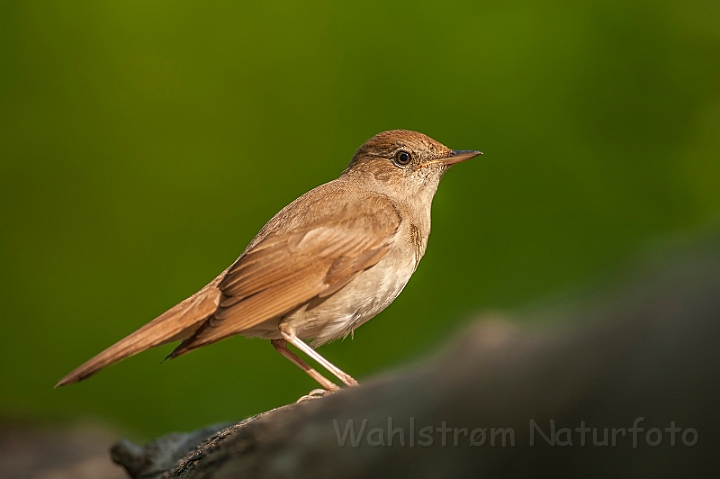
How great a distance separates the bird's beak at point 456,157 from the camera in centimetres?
482

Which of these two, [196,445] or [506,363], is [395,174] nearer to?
[196,445]

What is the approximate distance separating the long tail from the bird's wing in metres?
0.07

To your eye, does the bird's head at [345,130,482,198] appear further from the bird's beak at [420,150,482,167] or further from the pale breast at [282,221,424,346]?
the pale breast at [282,221,424,346]

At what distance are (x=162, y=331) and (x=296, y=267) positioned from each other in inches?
29.1

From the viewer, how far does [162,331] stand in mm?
3691

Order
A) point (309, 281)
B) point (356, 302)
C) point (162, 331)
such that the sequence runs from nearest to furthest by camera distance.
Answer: point (162, 331) → point (309, 281) → point (356, 302)

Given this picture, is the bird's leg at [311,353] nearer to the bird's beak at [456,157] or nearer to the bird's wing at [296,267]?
the bird's wing at [296,267]

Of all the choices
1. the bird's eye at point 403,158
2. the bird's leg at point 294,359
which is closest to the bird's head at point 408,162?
the bird's eye at point 403,158

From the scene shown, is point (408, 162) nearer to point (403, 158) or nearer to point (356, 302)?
point (403, 158)

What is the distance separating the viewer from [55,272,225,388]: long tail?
11.1 ft

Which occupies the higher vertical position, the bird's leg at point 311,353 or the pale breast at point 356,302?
the pale breast at point 356,302

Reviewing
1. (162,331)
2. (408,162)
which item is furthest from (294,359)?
(408,162)

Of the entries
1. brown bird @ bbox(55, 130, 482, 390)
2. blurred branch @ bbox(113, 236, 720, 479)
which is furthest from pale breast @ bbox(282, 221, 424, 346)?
blurred branch @ bbox(113, 236, 720, 479)

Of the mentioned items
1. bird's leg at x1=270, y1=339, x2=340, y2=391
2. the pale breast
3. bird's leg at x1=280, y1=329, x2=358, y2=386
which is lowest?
bird's leg at x1=270, y1=339, x2=340, y2=391
